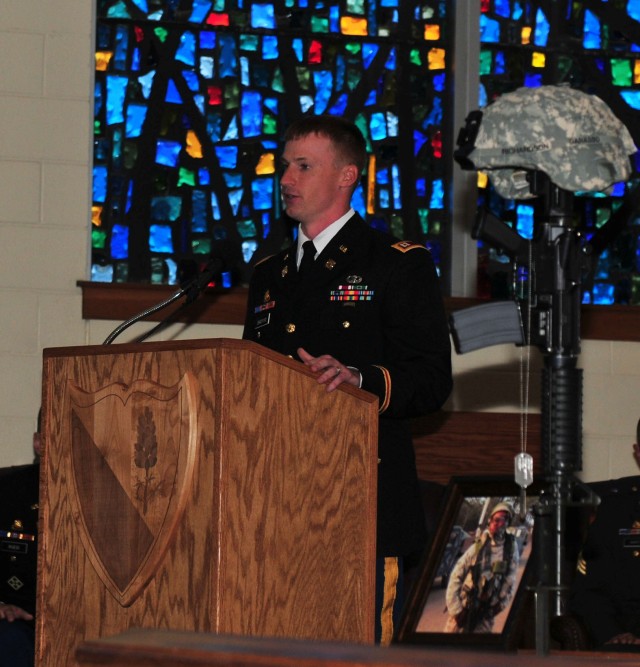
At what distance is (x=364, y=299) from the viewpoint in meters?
2.91

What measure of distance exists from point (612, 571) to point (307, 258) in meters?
1.63

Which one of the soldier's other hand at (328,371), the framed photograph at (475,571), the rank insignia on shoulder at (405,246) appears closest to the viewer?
the soldier's other hand at (328,371)

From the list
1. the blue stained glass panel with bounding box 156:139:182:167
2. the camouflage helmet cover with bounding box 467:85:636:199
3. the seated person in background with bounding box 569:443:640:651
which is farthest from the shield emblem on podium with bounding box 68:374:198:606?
the blue stained glass panel with bounding box 156:139:182:167

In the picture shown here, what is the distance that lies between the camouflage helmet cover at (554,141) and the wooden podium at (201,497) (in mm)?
755

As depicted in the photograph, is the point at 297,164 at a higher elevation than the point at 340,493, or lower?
higher

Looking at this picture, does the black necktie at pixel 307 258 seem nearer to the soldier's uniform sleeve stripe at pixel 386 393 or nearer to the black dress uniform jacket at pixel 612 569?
the soldier's uniform sleeve stripe at pixel 386 393

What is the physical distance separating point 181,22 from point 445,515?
2263 mm

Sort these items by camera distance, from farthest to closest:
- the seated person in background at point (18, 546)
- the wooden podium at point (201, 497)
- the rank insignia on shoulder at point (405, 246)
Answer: the seated person in background at point (18, 546), the rank insignia on shoulder at point (405, 246), the wooden podium at point (201, 497)

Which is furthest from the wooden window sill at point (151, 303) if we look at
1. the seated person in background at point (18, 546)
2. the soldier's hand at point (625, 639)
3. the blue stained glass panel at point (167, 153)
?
the soldier's hand at point (625, 639)

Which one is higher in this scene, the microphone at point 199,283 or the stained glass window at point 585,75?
the stained glass window at point 585,75

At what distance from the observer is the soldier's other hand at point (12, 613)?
3834 mm

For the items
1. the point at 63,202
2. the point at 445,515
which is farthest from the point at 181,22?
the point at 445,515

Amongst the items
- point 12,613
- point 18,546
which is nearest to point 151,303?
point 18,546

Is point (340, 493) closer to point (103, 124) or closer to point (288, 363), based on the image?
point (288, 363)
